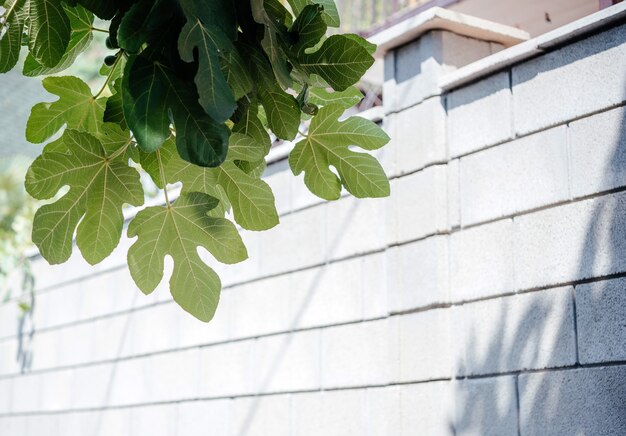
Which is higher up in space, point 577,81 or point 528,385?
point 577,81

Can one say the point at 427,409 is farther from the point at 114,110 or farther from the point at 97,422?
the point at 97,422

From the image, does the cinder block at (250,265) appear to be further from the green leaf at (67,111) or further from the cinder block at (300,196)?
the green leaf at (67,111)

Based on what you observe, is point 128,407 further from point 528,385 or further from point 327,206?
point 528,385

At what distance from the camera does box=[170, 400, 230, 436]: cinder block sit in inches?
192

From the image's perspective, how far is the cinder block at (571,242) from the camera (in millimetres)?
3072

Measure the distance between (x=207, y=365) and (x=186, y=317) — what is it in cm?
33

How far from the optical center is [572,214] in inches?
128

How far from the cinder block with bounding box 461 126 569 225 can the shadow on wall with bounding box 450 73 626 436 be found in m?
0.13

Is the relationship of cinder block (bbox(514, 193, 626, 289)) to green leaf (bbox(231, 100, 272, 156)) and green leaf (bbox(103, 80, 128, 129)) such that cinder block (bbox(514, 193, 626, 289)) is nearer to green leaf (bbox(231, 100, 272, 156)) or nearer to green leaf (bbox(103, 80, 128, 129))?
green leaf (bbox(231, 100, 272, 156))

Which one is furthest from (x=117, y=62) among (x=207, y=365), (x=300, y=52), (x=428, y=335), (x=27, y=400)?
(x=27, y=400)

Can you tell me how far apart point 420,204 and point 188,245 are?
7.36 ft

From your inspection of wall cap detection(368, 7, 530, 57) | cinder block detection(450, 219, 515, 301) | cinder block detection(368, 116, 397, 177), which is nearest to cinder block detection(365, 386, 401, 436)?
cinder block detection(450, 219, 515, 301)

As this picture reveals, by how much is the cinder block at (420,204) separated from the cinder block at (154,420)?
6.40 feet

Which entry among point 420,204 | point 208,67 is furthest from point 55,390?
point 208,67
